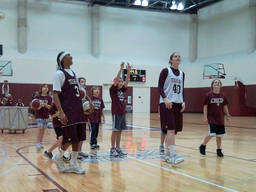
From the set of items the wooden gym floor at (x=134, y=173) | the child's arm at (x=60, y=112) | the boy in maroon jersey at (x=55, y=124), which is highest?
the child's arm at (x=60, y=112)

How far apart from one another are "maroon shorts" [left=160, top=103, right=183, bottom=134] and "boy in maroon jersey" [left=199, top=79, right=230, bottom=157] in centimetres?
96

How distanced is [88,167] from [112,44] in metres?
21.2

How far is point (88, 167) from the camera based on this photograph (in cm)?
527

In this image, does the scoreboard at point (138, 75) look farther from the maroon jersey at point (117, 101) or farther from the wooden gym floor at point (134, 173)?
the maroon jersey at point (117, 101)

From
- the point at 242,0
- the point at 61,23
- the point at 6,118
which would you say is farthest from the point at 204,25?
the point at 6,118

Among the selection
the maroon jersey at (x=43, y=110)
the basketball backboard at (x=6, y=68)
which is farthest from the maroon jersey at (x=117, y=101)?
the basketball backboard at (x=6, y=68)

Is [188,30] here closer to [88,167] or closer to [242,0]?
[242,0]

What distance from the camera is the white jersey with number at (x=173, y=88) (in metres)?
5.61

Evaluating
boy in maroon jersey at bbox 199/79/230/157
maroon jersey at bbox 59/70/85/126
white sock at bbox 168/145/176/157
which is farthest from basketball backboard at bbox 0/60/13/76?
white sock at bbox 168/145/176/157

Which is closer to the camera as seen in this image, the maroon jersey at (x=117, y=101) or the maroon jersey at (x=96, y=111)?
the maroon jersey at (x=117, y=101)

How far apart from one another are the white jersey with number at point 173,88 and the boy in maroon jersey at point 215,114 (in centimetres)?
107

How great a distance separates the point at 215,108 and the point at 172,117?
1399mm

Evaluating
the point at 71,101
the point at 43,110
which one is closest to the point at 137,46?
the point at 43,110

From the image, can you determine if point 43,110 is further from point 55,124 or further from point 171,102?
point 171,102
